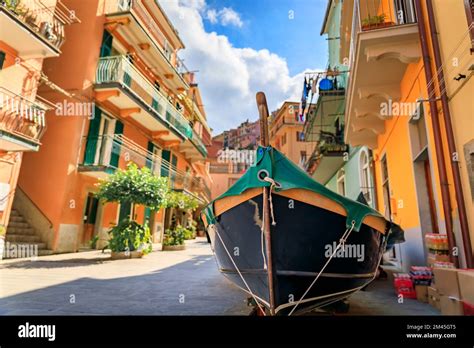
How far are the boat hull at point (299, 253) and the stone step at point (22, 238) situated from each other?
8791 millimetres

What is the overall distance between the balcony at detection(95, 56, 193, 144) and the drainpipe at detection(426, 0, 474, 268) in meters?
10.2

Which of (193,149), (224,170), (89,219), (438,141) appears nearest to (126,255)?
(89,219)

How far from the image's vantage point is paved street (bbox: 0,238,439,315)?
3328mm

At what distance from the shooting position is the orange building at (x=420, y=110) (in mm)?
3660

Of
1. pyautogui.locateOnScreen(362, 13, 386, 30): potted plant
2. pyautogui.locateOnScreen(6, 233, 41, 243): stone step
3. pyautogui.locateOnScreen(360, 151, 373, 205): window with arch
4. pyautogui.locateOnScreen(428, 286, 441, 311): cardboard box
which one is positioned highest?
pyautogui.locateOnScreen(362, 13, 386, 30): potted plant

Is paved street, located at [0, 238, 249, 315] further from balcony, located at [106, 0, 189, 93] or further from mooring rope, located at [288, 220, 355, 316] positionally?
balcony, located at [106, 0, 189, 93]

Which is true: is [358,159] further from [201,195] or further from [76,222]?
[201,195]

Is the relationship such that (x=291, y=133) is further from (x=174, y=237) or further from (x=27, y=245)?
(x=27, y=245)

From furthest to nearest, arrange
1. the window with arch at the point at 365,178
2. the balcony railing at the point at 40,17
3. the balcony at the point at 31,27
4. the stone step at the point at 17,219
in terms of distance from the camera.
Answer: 1. the stone step at the point at 17,219
2. the window with arch at the point at 365,178
3. the balcony railing at the point at 40,17
4. the balcony at the point at 31,27

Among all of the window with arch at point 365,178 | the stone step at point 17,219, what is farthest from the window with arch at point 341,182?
the stone step at point 17,219

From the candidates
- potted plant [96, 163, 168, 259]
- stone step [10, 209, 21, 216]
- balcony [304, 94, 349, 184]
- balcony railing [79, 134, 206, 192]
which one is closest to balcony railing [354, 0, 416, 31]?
balcony [304, 94, 349, 184]

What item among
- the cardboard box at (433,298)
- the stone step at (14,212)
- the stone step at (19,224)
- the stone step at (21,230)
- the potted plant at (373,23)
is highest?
the potted plant at (373,23)

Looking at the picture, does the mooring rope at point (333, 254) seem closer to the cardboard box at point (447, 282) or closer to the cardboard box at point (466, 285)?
the cardboard box at point (466, 285)

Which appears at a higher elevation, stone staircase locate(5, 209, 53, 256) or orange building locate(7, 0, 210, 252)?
orange building locate(7, 0, 210, 252)
